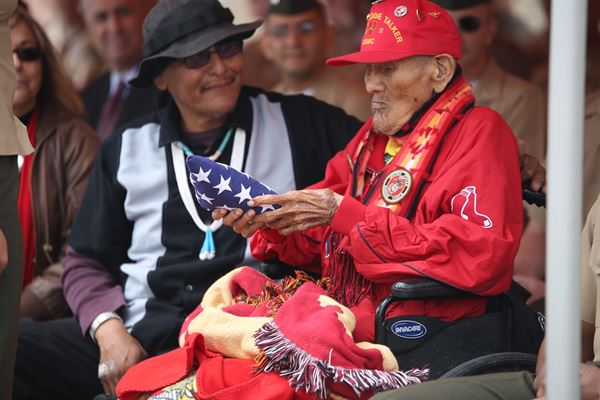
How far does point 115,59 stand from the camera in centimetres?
628

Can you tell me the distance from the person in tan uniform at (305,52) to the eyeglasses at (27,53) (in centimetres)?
119

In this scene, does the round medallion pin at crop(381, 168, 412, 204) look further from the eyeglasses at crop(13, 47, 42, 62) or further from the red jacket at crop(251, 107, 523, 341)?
the eyeglasses at crop(13, 47, 42, 62)

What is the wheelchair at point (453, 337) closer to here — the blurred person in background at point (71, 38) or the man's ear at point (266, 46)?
the man's ear at point (266, 46)

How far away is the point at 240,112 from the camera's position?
4484 mm

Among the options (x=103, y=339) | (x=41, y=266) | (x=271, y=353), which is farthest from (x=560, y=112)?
(x=41, y=266)

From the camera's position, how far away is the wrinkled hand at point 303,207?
349 centimetres

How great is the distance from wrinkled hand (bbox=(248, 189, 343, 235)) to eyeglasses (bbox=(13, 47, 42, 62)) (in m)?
2.24

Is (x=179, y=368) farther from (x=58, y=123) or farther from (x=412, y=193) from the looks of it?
(x=58, y=123)

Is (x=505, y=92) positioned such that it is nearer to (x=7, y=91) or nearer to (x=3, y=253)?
(x=7, y=91)

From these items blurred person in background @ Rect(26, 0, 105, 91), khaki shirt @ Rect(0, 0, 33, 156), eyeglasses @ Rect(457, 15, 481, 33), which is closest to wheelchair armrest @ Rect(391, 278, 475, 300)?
khaki shirt @ Rect(0, 0, 33, 156)

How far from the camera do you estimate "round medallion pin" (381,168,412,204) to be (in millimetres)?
3521

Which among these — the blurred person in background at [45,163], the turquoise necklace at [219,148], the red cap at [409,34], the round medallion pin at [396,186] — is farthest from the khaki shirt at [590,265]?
the blurred person in background at [45,163]

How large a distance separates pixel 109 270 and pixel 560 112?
2656 mm

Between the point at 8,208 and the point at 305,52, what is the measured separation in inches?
101
